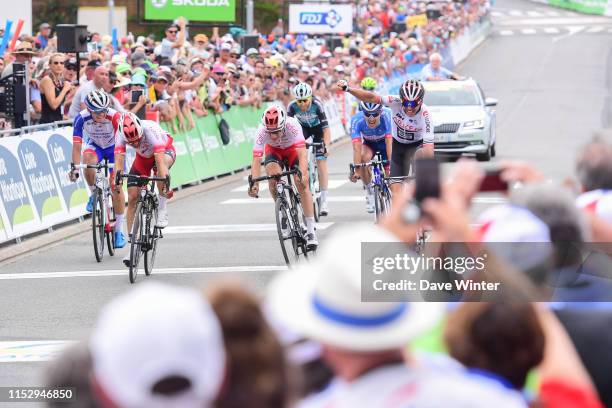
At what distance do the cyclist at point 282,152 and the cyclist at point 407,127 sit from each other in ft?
4.62

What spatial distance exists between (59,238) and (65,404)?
14603 mm

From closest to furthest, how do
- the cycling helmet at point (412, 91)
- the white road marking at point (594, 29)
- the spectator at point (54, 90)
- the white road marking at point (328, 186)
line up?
the cycling helmet at point (412, 91) → the spectator at point (54, 90) → the white road marking at point (328, 186) → the white road marking at point (594, 29)

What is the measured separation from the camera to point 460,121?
28.3 meters

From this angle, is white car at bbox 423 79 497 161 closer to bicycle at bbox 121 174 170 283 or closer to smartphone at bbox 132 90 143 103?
smartphone at bbox 132 90 143 103

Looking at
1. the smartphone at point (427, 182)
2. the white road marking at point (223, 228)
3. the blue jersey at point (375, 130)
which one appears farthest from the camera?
the white road marking at point (223, 228)

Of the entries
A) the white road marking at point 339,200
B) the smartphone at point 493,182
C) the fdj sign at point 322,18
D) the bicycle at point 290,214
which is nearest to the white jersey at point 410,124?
the bicycle at point 290,214

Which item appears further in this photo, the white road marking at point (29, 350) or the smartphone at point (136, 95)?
the smartphone at point (136, 95)

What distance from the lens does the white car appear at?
2795cm

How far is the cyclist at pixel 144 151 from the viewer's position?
47.0 ft

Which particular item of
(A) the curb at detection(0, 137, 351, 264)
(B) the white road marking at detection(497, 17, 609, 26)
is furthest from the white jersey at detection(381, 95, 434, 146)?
(B) the white road marking at detection(497, 17, 609, 26)

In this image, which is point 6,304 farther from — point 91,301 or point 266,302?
point 266,302

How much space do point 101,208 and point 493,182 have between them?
12077mm

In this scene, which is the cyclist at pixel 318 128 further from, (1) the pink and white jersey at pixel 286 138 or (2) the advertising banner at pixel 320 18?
(2) the advertising banner at pixel 320 18

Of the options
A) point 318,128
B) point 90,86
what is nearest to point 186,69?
point 90,86
